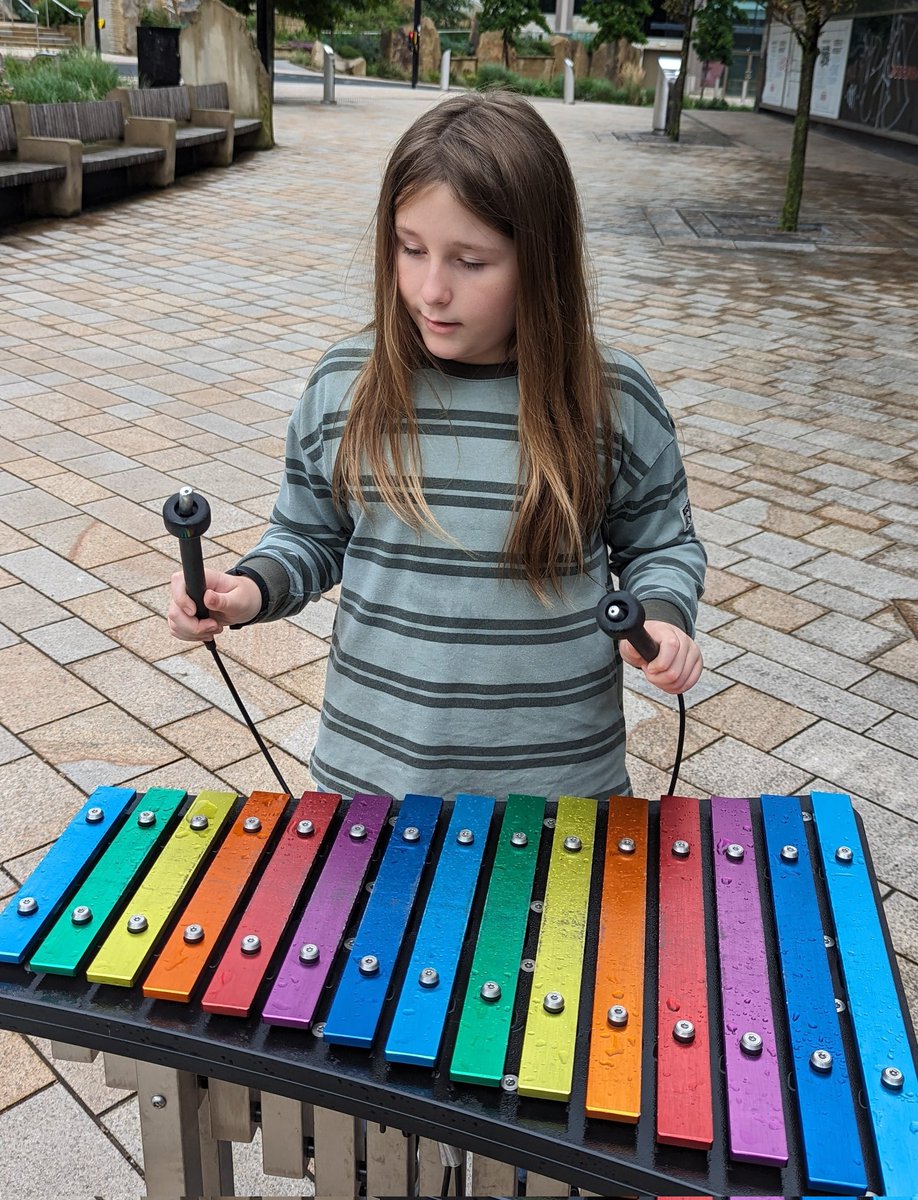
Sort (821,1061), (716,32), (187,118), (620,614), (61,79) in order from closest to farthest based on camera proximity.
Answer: (821,1061) < (620,614) < (61,79) < (187,118) < (716,32)

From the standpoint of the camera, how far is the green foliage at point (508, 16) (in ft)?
125

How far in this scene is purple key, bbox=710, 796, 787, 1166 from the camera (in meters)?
1.37

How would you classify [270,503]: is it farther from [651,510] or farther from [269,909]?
[269,909]

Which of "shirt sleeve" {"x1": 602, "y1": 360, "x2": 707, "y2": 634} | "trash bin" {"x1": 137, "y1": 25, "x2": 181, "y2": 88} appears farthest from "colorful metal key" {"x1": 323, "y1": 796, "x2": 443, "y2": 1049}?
"trash bin" {"x1": 137, "y1": 25, "x2": 181, "y2": 88}

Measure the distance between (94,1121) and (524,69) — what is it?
1686 inches

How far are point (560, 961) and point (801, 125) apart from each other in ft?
38.4

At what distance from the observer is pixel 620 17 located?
35000 millimetres

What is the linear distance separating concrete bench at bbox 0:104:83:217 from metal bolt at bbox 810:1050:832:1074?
38.3 ft

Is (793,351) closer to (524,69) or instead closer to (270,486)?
(270,486)

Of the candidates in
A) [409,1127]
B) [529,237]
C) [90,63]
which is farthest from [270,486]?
[90,63]

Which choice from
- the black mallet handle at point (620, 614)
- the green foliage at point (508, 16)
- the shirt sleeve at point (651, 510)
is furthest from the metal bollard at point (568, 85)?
the black mallet handle at point (620, 614)

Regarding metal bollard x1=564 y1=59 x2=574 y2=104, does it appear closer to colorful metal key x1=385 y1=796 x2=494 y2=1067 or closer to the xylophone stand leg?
colorful metal key x1=385 y1=796 x2=494 y2=1067

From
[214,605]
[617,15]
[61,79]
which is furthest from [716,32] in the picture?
[214,605]

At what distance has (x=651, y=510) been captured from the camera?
6.57 ft
